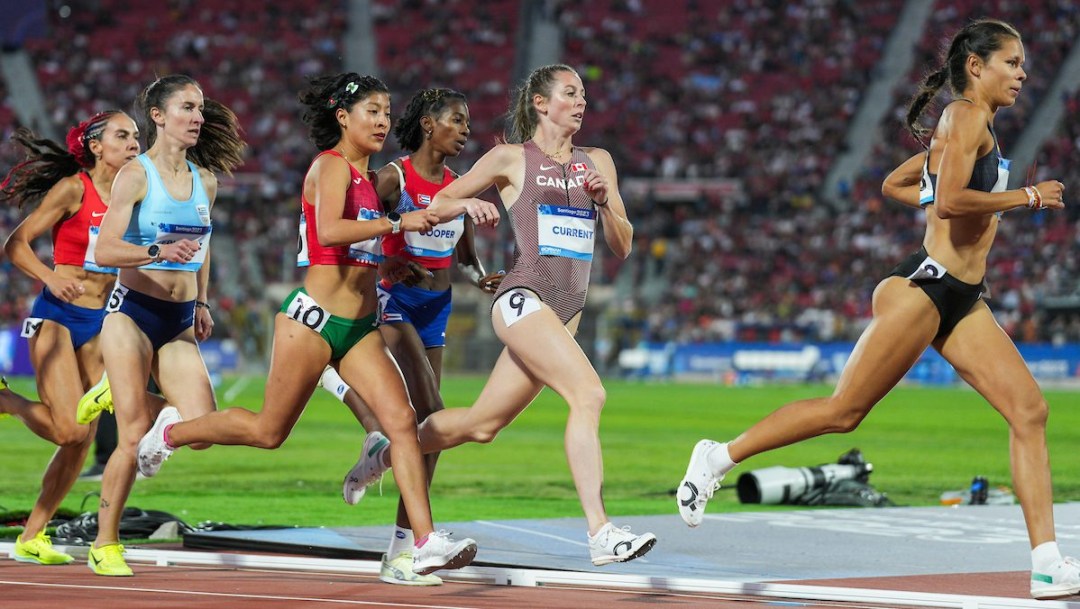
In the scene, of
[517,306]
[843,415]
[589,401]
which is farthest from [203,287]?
[843,415]

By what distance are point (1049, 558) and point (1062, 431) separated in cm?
1615

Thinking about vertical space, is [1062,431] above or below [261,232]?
below

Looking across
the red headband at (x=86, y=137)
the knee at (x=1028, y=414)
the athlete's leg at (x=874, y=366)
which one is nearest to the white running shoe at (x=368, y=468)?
the athlete's leg at (x=874, y=366)

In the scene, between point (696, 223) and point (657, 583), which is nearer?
point (657, 583)

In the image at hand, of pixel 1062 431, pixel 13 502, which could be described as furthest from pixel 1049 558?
pixel 1062 431

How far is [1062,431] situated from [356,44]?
36.0 metres

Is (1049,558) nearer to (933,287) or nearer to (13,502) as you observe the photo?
A: (933,287)

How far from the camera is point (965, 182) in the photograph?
6.31 meters

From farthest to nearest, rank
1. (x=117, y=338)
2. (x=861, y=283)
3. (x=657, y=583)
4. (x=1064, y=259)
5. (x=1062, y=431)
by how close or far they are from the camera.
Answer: (x=861, y=283)
(x=1064, y=259)
(x=1062, y=431)
(x=117, y=338)
(x=657, y=583)

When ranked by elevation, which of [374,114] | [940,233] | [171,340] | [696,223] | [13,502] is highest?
[696,223]

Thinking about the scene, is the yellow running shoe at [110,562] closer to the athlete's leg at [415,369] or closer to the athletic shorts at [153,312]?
the athletic shorts at [153,312]

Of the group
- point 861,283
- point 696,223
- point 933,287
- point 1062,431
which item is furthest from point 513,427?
point 696,223

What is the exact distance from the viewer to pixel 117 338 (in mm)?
7539

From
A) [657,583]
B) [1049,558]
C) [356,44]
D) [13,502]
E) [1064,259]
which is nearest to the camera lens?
[1049,558]
